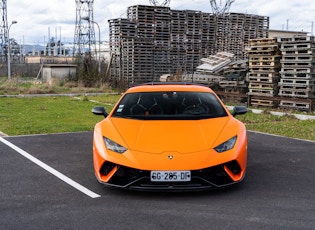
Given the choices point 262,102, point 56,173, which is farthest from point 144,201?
point 262,102

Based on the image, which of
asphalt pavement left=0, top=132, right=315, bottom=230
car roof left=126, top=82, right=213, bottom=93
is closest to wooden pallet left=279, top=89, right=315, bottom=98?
asphalt pavement left=0, top=132, right=315, bottom=230

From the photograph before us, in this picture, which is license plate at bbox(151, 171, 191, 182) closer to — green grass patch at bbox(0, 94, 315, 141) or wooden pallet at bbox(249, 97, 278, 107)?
green grass patch at bbox(0, 94, 315, 141)

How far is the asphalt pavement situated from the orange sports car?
0.23 m

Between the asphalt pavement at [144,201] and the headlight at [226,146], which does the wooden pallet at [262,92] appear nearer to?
the asphalt pavement at [144,201]

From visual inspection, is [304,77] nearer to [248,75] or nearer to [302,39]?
[302,39]

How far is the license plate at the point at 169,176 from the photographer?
474 centimetres

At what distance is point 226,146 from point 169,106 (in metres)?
1.37

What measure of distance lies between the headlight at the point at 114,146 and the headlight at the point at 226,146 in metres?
1.15

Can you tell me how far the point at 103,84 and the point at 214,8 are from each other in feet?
42.2

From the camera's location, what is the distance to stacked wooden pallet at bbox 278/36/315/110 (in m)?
14.0

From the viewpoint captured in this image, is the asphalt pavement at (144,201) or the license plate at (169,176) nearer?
the asphalt pavement at (144,201)

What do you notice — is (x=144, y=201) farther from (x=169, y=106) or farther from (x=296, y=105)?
(x=296, y=105)

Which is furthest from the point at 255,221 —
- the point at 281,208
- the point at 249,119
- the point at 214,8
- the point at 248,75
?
the point at 214,8

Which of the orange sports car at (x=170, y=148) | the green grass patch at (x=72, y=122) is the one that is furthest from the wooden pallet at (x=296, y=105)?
the orange sports car at (x=170, y=148)
